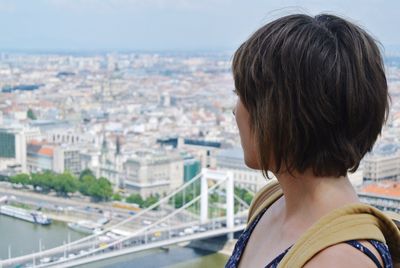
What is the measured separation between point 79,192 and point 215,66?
8110 mm

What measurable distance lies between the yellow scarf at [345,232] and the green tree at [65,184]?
7471mm

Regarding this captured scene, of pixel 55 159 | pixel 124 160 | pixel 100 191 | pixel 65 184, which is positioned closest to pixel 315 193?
pixel 100 191

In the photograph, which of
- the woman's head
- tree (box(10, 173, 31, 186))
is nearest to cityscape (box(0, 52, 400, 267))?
tree (box(10, 173, 31, 186))

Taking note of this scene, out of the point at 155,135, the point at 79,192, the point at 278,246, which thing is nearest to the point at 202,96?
the point at 155,135

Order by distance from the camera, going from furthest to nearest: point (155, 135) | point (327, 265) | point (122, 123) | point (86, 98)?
point (86, 98) < point (122, 123) < point (155, 135) < point (327, 265)

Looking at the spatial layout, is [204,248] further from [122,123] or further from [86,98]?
[86,98]

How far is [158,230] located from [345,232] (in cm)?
547

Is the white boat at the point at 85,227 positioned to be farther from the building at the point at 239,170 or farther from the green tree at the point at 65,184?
the building at the point at 239,170

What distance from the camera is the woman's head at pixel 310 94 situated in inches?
11.0

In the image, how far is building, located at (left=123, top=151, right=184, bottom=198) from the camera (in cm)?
844

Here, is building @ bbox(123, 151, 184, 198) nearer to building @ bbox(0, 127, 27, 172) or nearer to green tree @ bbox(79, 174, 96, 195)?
green tree @ bbox(79, 174, 96, 195)

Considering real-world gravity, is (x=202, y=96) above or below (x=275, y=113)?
below

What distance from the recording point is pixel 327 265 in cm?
26

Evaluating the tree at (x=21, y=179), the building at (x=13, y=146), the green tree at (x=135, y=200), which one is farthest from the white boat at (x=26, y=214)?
the building at (x=13, y=146)
